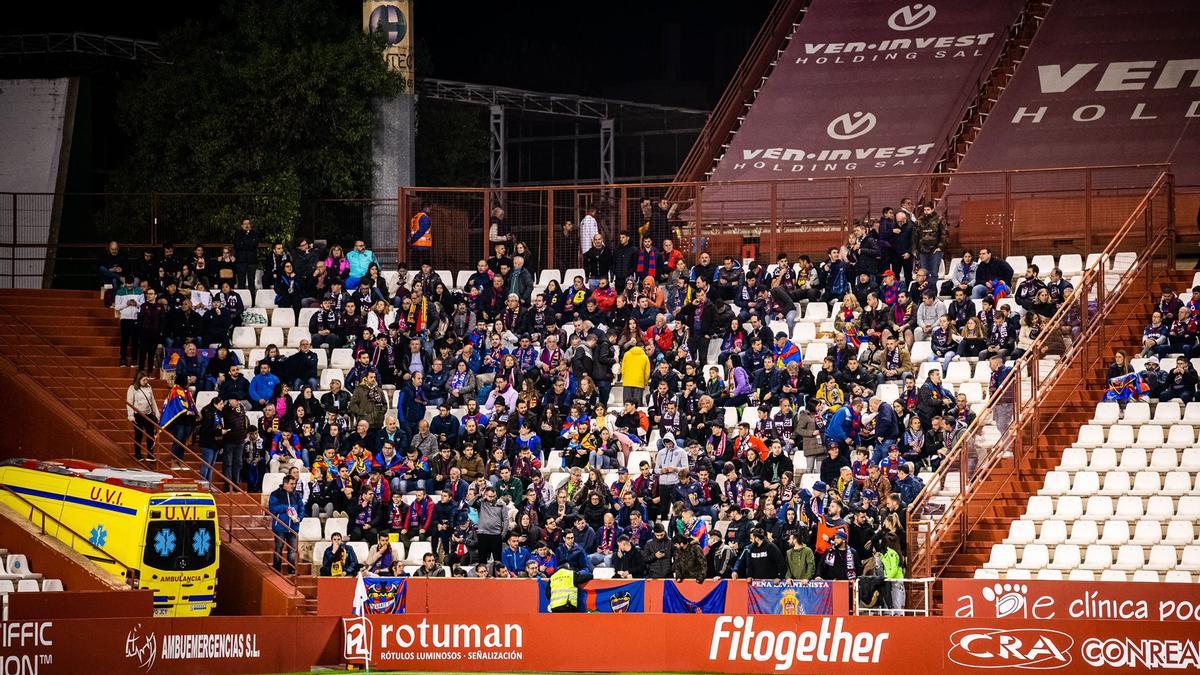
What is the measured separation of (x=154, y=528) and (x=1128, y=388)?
48.6 ft

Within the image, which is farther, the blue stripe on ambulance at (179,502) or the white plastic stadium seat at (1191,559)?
the blue stripe on ambulance at (179,502)

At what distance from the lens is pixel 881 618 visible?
22.1 meters

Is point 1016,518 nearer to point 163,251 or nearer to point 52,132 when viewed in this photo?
point 163,251

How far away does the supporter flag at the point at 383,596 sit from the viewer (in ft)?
81.5

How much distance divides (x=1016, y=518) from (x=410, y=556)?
30.2 ft

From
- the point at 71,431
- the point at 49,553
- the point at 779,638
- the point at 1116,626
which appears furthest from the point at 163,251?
the point at 1116,626

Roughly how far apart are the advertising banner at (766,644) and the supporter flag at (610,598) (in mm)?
1326

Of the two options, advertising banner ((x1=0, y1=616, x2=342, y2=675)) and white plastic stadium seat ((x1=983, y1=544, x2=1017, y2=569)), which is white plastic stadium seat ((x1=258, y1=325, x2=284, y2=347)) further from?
white plastic stadium seat ((x1=983, y1=544, x2=1017, y2=569))

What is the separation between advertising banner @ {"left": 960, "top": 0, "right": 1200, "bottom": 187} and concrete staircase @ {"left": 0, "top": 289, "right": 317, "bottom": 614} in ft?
55.0

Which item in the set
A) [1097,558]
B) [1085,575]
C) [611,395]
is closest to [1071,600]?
[1085,575]

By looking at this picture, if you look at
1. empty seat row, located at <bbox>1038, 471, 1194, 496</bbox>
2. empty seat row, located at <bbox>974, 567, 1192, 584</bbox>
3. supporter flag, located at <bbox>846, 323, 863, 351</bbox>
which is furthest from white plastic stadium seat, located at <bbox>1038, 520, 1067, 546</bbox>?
supporter flag, located at <bbox>846, 323, 863, 351</bbox>

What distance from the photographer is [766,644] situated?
74.2 feet

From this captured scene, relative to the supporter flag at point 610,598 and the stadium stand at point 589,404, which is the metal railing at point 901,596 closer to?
the stadium stand at point 589,404

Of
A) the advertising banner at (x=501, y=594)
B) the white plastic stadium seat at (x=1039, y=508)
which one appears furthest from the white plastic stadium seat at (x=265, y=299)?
the white plastic stadium seat at (x=1039, y=508)
